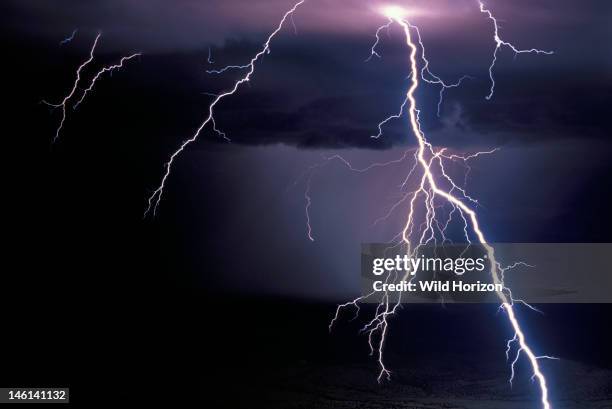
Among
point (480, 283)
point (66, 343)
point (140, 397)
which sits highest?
point (480, 283)

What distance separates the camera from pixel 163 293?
7.42 meters

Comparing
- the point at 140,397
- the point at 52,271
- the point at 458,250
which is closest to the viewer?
the point at 140,397

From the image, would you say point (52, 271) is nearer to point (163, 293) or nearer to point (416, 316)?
point (163, 293)

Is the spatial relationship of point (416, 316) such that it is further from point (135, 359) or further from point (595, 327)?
point (135, 359)

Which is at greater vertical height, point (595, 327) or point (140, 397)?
point (595, 327)

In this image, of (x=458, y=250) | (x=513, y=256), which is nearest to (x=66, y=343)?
(x=458, y=250)

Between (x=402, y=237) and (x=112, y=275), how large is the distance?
2.65 metres

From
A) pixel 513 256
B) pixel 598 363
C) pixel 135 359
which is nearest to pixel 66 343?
pixel 135 359

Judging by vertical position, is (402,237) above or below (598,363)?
above

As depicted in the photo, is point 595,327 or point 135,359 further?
point 595,327

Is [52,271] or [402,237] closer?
[402,237]

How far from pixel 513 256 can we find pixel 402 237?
40.1 inches

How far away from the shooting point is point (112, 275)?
24.3 ft

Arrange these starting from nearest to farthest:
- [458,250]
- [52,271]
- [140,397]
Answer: [140,397], [458,250], [52,271]
